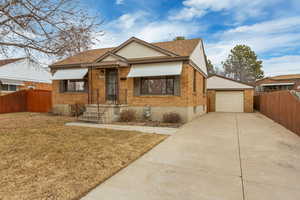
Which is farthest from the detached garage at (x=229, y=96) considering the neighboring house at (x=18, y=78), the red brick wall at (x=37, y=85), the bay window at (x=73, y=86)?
the red brick wall at (x=37, y=85)

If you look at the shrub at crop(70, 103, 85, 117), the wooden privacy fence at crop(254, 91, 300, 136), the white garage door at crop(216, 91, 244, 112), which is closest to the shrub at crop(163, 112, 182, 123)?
the wooden privacy fence at crop(254, 91, 300, 136)

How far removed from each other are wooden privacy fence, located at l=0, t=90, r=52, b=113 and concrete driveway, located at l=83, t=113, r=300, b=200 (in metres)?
14.2

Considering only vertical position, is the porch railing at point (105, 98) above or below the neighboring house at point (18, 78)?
below

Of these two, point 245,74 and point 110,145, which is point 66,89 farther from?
point 245,74

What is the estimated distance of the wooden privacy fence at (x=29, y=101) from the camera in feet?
48.6

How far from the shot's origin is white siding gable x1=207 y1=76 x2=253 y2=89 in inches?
698

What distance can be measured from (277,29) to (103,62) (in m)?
15.8

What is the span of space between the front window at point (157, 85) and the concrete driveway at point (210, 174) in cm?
557

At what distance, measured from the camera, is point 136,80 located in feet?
35.5

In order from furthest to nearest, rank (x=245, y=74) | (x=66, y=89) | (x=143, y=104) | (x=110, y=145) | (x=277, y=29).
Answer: (x=245, y=74)
(x=277, y=29)
(x=66, y=89)
(x=143, y=104)
(x=110, y=145)

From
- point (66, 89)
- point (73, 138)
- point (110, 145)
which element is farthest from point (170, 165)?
point (66, 89)

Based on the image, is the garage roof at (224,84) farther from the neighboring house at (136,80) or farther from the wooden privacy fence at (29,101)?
the wooden privacy fence at (29,101)

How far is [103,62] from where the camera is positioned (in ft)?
35.2

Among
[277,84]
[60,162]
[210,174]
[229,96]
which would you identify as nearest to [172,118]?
[210,174]
